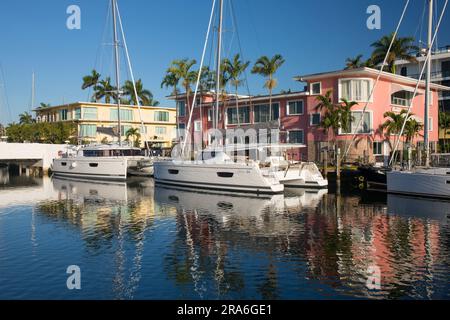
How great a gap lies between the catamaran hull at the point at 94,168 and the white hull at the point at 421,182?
90.2ft

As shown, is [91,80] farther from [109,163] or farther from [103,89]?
[109,163]

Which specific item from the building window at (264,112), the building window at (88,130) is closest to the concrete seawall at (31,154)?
the building window at (88,130)

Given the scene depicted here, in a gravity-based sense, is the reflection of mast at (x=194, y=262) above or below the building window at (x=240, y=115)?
below

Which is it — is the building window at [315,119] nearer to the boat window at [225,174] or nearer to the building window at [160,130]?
the boat window at [225,174]

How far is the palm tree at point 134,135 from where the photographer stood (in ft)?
239

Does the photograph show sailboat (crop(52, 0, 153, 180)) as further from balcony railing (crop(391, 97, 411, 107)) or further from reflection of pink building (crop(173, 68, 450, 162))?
balcony railing (crop(391, 97, 411, 107))

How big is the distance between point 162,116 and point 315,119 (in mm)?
41913

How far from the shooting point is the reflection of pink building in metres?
47.3

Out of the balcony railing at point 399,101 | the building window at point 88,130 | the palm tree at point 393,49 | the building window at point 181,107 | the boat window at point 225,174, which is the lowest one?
the boat window at point 225,174

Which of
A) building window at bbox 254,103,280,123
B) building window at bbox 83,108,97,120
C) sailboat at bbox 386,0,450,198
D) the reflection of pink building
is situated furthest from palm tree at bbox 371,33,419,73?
building window at bbox 83,108,97,120

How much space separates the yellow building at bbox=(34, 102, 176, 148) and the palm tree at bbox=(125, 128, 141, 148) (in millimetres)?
1285

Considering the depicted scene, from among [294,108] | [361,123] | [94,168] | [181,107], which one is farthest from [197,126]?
[361,123]

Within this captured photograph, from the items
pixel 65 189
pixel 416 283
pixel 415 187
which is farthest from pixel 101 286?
pixel 65 189

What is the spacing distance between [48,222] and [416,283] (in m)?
19.1
